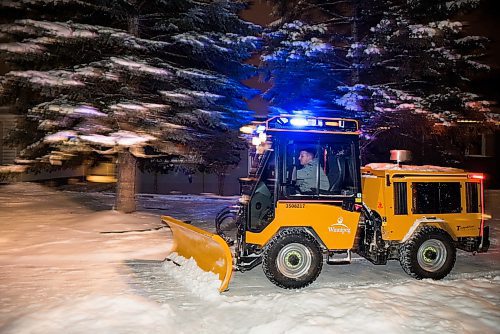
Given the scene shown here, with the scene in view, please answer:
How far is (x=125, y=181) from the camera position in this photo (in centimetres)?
1304

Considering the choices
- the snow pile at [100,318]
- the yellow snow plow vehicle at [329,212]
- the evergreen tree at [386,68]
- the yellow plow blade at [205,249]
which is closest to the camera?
the snow pile at [100,318]

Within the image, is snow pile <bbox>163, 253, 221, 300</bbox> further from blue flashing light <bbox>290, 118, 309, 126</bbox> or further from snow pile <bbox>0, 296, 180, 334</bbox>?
blue flashing light <bbox>290, 118, 309, 126</bbox>

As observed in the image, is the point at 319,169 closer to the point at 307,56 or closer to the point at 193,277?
the point at 193,277

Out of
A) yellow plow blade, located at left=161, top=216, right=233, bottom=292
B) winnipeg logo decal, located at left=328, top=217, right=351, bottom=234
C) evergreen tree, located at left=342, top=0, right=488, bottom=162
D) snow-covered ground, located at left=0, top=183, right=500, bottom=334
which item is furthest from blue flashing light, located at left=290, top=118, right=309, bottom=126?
evergreen tree, located at left=342, top=0, right=488, bottom=162

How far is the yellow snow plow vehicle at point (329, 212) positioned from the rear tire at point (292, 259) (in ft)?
0.05

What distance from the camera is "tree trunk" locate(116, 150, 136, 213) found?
42.8ft

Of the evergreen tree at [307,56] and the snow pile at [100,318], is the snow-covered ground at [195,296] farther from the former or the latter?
the evergreen tree at [307,56]

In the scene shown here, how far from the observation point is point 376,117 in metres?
13.3

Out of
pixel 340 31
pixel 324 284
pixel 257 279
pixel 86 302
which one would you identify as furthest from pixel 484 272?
pixel 340 31

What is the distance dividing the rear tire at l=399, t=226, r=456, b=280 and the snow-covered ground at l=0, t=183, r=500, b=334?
0.28 metres

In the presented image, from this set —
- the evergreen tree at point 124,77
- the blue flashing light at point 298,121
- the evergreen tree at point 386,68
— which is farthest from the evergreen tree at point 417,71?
the blue flashing light at point 298,121

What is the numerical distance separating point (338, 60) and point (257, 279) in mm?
9755

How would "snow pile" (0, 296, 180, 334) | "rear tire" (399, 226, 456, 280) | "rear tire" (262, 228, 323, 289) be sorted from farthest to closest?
"rear tire" (399, 226, 456, 280), "rear tire" (262, 228, 323, 289), "snow pile" (0, 296, 180, 334)

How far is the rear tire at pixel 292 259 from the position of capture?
261 inches
